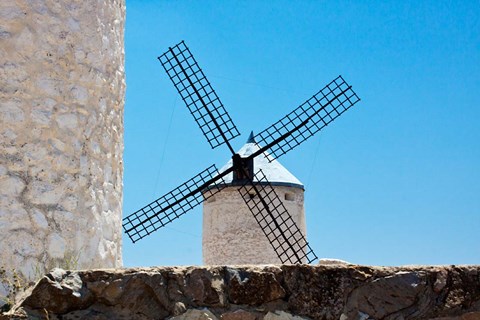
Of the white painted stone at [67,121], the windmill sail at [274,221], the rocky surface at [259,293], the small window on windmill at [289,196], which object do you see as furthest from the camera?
the small window on windmill at [289,196]

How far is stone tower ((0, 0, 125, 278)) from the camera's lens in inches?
151

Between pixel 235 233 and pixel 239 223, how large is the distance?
0.55 feet

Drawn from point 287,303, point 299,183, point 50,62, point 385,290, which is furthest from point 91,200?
point 299,183

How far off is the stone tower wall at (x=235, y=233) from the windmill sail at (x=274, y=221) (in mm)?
136

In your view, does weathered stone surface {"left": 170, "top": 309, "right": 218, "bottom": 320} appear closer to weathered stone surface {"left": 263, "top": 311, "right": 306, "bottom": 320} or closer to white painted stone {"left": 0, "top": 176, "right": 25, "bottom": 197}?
weathered stone surface {"left": 263, "top": 311, "right": 306, "bottom": 320}

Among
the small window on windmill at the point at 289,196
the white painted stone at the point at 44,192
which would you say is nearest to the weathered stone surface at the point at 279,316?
the white painted stone at the point at 44,192

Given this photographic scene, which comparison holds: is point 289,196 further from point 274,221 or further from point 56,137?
point 56,137

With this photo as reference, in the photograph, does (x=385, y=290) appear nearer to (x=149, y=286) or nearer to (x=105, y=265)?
(x=149, y=286)

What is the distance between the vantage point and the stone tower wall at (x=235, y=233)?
37.3ft

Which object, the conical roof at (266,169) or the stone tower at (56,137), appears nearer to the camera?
the stone tower at (56,137)

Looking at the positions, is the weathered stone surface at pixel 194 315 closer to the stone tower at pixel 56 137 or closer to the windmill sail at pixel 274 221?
the stone tower at pixel 56 137

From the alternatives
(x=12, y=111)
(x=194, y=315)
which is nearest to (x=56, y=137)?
(x=12, y=111)

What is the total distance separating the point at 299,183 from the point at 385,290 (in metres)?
8.68

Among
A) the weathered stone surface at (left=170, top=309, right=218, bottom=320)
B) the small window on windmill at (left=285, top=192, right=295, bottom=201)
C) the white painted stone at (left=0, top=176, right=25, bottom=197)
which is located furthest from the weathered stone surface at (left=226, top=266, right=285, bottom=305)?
the small window on windmill at (left=285, top=192, right=295, bottom=201)
